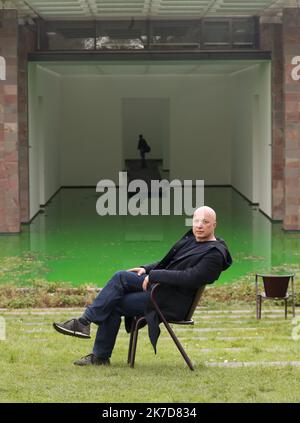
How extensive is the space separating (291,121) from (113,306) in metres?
10.3

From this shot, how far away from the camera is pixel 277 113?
57.2 feet

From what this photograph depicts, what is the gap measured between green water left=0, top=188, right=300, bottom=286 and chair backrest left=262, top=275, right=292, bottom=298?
267 centimetres

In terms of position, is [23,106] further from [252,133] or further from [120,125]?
[120,125]

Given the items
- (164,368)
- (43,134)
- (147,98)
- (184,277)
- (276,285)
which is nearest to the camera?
(184,277)

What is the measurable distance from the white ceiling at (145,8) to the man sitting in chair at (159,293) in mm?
9137

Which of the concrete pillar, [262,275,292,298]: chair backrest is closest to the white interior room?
the concrete pillar

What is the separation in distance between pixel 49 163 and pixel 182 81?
4.76 metres

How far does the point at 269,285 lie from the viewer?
906cm

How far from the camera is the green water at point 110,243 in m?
12.7

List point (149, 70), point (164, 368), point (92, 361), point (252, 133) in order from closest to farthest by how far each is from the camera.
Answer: point (164, 368)
point (92, 361)
point (252, 133)
point (149, 70)

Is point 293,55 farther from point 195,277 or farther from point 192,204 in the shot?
point 195,277

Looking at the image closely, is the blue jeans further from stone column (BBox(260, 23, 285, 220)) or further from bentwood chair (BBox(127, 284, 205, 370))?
stone column (BBox(260, 23, 285, 220))

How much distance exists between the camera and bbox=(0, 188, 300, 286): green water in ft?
→ 41.7

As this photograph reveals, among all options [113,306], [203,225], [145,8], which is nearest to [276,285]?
[203,225]
